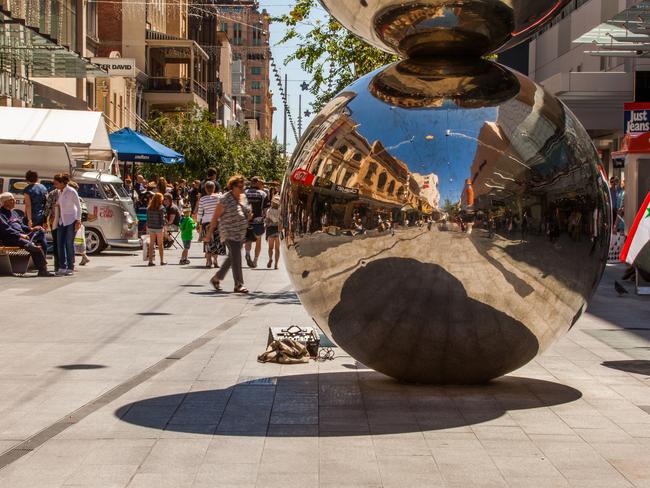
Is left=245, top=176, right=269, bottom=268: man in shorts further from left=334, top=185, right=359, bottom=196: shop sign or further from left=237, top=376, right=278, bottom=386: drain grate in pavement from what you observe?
left=334, top=185, right=359, bottom=196: shop sign

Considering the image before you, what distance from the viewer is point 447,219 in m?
7.24

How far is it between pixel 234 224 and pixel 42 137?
9.27 m

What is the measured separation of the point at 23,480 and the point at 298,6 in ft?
45.2

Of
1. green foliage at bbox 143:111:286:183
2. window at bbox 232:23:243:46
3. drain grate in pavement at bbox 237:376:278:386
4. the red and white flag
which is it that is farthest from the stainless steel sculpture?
window at bbox 232:23:243:46

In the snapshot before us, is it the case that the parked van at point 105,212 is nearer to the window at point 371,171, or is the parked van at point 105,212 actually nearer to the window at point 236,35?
the window at point 371,171

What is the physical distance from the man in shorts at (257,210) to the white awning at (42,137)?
13.3 ft

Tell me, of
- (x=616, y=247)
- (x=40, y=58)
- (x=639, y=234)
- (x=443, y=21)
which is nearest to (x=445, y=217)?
(x=443, y=21)

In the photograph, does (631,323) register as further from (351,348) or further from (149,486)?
(149,486)

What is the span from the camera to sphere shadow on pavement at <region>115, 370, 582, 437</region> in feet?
23.0

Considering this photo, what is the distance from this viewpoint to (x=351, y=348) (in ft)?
26.0

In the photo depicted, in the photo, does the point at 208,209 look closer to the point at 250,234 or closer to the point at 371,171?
the point at 250,234

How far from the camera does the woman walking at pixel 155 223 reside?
2212cm

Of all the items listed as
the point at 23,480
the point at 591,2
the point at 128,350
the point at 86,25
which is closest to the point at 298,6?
the point at 128,350

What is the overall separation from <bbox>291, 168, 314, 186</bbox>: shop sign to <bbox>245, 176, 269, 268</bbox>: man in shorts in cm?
1409
